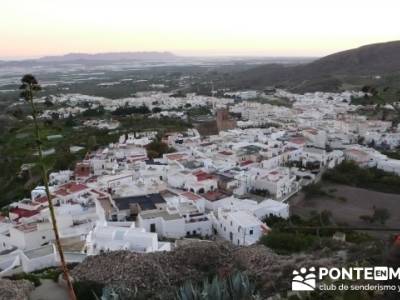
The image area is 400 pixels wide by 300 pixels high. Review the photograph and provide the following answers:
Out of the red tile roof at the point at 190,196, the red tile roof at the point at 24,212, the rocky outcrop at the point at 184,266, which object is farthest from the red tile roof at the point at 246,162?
the rocky outcrop at the point at 184,266

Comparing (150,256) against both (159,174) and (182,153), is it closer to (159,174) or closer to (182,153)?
(159,174)

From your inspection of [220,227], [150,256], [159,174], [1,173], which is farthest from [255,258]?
[1,173]

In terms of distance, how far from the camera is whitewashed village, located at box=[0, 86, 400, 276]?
15.1m

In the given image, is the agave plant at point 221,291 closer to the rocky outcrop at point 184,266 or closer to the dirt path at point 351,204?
the rocky outcrop at point 184,266

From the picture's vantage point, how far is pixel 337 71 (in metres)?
85.9

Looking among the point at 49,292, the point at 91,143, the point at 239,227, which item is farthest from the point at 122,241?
the point at 91,143

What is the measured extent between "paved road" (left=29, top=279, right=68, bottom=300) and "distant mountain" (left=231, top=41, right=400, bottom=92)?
2616 inches

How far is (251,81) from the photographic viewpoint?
92.9 metres

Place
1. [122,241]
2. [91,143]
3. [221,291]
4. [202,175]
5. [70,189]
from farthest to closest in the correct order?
[91,143], [202,175], [70,189], [122,241], [221,291]

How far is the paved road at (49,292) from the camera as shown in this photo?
1002 centimetres

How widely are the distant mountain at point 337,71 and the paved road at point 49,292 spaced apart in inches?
2616

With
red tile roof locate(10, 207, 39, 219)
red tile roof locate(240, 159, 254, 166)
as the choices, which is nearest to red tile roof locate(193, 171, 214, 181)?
red tile roof locate(240, 159, 254, 166)

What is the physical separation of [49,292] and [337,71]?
273ft

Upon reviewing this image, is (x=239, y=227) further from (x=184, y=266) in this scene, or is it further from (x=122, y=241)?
(x=184, y=266)
